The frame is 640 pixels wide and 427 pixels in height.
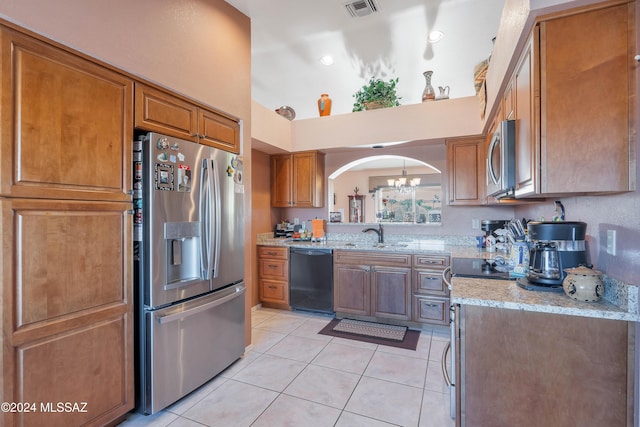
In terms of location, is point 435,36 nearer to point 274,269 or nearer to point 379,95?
point 379,95

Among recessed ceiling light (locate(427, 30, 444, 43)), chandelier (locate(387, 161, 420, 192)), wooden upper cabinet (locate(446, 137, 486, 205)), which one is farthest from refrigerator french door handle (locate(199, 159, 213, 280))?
chandelier (locate(387, 161, 420, 192))

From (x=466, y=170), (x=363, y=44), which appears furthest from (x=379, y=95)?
(x=466, y=170)

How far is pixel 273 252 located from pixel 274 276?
1.04 ft

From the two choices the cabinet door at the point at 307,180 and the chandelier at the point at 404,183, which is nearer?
the cabinet door at the point at 307,180

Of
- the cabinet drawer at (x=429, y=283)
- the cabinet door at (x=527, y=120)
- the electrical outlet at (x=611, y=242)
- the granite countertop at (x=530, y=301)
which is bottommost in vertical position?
the cabinet drawer at (x=429, y=283)

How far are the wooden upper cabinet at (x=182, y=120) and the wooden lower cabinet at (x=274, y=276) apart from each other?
1.66m

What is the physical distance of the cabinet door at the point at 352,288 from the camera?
3418 millimetres

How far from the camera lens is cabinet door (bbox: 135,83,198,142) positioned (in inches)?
72.8

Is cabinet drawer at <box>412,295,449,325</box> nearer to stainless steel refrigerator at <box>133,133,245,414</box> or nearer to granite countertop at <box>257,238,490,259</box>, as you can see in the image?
granite countertop at <box>257,238,490,259</box>

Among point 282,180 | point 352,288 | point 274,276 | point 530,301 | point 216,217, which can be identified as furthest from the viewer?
point 282,180

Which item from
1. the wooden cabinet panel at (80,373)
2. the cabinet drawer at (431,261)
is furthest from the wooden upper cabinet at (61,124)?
the cabinet drawer at (431,261)

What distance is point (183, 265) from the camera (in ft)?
6.67

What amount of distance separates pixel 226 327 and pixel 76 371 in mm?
988

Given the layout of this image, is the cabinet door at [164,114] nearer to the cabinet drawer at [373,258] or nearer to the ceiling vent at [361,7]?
the ceiling vent at [361,7]
